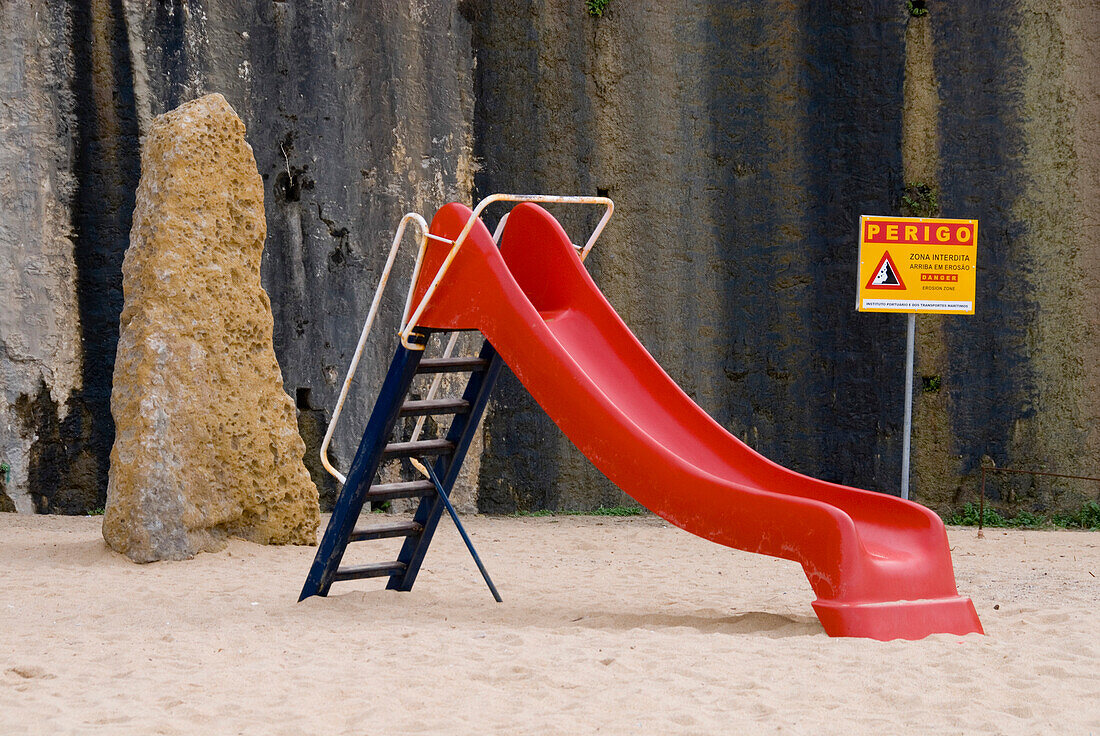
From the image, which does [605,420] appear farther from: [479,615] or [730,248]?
[730,248]

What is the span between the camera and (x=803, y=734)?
2.73 m

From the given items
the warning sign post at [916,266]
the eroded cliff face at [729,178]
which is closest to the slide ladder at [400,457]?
the warning sign post at [916,266]

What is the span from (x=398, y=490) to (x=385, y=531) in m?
0.18

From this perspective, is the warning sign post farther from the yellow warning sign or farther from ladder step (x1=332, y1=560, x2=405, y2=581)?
ladder step (x1=332, y1=560, x2=405, y2=581)

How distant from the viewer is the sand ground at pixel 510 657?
2861mm

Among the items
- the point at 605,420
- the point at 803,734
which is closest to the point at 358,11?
the point at 605,420

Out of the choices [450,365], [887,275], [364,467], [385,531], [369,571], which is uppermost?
[887,275]

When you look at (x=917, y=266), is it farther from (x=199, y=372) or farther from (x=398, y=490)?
(x=199, y=372)

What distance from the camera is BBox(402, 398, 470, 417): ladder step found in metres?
4.46

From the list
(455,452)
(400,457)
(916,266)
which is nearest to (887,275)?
(916,266)

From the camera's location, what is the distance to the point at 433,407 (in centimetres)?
459

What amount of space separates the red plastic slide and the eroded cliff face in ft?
12.4

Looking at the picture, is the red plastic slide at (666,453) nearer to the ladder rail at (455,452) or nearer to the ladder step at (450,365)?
the ladder step at (450,365)

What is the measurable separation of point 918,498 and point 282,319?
5.10m
